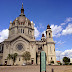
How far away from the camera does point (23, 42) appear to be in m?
57.7

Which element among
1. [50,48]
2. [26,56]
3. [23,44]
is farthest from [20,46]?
[50,48]

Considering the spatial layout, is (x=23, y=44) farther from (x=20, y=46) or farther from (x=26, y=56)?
(x=26, y=56)

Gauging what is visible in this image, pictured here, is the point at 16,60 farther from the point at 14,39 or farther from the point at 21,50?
the point at 14,39

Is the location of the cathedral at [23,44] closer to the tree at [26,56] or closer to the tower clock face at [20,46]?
the tower clock face at [20,46]

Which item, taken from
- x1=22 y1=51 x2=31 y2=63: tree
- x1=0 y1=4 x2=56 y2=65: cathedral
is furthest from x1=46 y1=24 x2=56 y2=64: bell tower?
x1=22 y1=51 x2=31 y2=63: tree

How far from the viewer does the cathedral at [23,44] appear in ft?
184

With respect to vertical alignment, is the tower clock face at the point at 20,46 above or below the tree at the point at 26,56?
above

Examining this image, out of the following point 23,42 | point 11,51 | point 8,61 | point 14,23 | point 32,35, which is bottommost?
point 8,61

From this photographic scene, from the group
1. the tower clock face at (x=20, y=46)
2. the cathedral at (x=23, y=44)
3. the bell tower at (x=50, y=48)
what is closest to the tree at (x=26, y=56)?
the cathedral at (x=23, y=44)

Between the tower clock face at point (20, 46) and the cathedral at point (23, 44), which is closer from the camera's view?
the cathedral at point (23, 44)

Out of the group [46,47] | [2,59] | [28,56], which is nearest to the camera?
[28,56]

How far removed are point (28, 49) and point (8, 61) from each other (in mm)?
11027

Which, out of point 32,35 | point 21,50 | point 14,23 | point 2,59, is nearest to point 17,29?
point 14,23

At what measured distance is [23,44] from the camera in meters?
57.5
